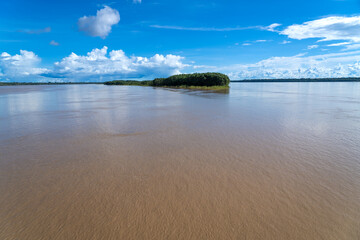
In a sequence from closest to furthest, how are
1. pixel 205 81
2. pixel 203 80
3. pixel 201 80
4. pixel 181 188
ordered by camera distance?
1. pixel 181 188
2. pixel 205 81
3. pixel 203 80
4. pixel 201 80

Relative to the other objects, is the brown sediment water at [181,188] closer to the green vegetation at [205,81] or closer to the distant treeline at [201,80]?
the green vegetation at [205,81]

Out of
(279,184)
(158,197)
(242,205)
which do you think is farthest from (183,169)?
(279,184)

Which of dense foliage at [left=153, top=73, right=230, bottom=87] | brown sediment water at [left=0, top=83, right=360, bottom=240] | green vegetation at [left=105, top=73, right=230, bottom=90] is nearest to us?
brown sediment water at [left=0, top=83, right=360, bottom=240]

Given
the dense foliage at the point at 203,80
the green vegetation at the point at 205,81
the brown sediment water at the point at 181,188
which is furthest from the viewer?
the dense foliage at the point at 203,80

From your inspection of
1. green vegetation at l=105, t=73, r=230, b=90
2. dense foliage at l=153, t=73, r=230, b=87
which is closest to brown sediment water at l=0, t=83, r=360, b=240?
green vegetation at l=105, t=73, r=230, b=90

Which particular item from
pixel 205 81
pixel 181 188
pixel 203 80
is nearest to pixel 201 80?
pixel 203 80

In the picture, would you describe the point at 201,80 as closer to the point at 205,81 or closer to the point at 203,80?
the point at 203,80

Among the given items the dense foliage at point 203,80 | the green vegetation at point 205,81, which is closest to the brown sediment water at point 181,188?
the green vegetation at point 205,81

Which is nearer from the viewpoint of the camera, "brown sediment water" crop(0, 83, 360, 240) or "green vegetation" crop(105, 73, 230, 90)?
"brown sediment water" crop(0, 83, 360, 240)

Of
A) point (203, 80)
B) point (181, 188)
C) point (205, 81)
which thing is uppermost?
point (203, 80)

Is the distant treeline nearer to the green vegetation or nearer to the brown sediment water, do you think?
the green vegetation

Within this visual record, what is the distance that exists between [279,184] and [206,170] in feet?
7.15

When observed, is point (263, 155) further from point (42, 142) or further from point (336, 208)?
point (42, 142)

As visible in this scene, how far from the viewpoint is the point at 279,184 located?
555 cm
